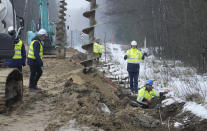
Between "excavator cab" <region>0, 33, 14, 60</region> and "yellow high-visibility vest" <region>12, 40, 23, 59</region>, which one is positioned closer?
"excavator cab" <region>0, 33, 14, 60</region>

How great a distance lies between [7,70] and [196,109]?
159 inches

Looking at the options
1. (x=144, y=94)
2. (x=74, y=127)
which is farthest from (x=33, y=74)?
(x=74, y=127)

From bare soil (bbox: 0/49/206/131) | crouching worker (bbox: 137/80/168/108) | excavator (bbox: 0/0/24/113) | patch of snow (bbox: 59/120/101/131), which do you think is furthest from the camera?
crouching worker (bbox: 137/80/168/108)

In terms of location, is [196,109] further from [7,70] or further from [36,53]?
[36,53]

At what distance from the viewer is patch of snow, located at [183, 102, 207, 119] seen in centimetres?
504

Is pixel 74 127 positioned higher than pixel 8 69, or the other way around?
pixel 8 69

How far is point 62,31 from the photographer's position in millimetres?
16969

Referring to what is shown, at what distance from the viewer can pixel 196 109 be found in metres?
5.38

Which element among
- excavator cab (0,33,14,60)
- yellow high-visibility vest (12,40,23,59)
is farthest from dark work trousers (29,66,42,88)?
excavator cab (0,33,14,60)

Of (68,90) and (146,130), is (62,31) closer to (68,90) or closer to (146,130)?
(68,90)

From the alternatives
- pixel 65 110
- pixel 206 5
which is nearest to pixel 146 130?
pixel 65 110

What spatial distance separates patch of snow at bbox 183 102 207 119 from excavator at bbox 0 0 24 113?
3.83 meters

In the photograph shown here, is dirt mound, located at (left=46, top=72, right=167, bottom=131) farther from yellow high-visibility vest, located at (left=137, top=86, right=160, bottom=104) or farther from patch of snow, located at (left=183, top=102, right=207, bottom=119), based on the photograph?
patch of snow, located at (left=183, top=102, right=207, bottom=119)

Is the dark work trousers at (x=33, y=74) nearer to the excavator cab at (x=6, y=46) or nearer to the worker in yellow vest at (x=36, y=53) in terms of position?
the worker in yellow vest at (x=36, y=53)
